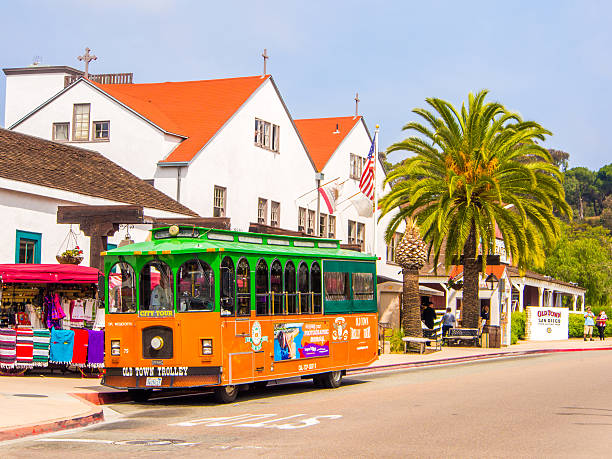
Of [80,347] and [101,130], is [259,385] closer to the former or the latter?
[80,347]

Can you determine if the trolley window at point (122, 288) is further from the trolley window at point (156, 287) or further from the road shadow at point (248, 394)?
the road shadow at point (248, 394)

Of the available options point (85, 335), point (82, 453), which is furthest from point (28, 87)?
point (82, 453)

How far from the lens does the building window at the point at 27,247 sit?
80.7 feet

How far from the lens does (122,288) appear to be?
53.4 feet

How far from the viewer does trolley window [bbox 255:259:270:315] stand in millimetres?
16625

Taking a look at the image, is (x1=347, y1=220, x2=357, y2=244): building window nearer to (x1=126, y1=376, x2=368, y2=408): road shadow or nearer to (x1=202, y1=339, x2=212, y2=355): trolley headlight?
(x1=126, y1=376, x2=368, y2=408): road shadow

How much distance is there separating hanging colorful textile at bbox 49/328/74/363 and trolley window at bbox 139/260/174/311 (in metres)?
3.55

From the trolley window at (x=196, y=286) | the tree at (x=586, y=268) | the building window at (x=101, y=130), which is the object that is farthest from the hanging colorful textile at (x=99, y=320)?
the tree at (x=586, y=268)

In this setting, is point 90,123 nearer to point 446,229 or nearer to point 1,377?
point 446,229

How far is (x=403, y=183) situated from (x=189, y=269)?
23.2 metres

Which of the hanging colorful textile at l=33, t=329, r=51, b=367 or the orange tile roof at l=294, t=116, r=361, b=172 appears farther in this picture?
the orange tile roof at l=294, t=116, r=361, b=172

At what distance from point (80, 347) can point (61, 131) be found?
21.0m

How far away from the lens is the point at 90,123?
3759 centimetres

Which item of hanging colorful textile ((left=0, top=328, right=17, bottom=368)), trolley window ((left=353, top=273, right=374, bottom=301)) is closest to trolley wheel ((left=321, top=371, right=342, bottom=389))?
trolley window ((left=353, top=273, right=374, bottom=301))
